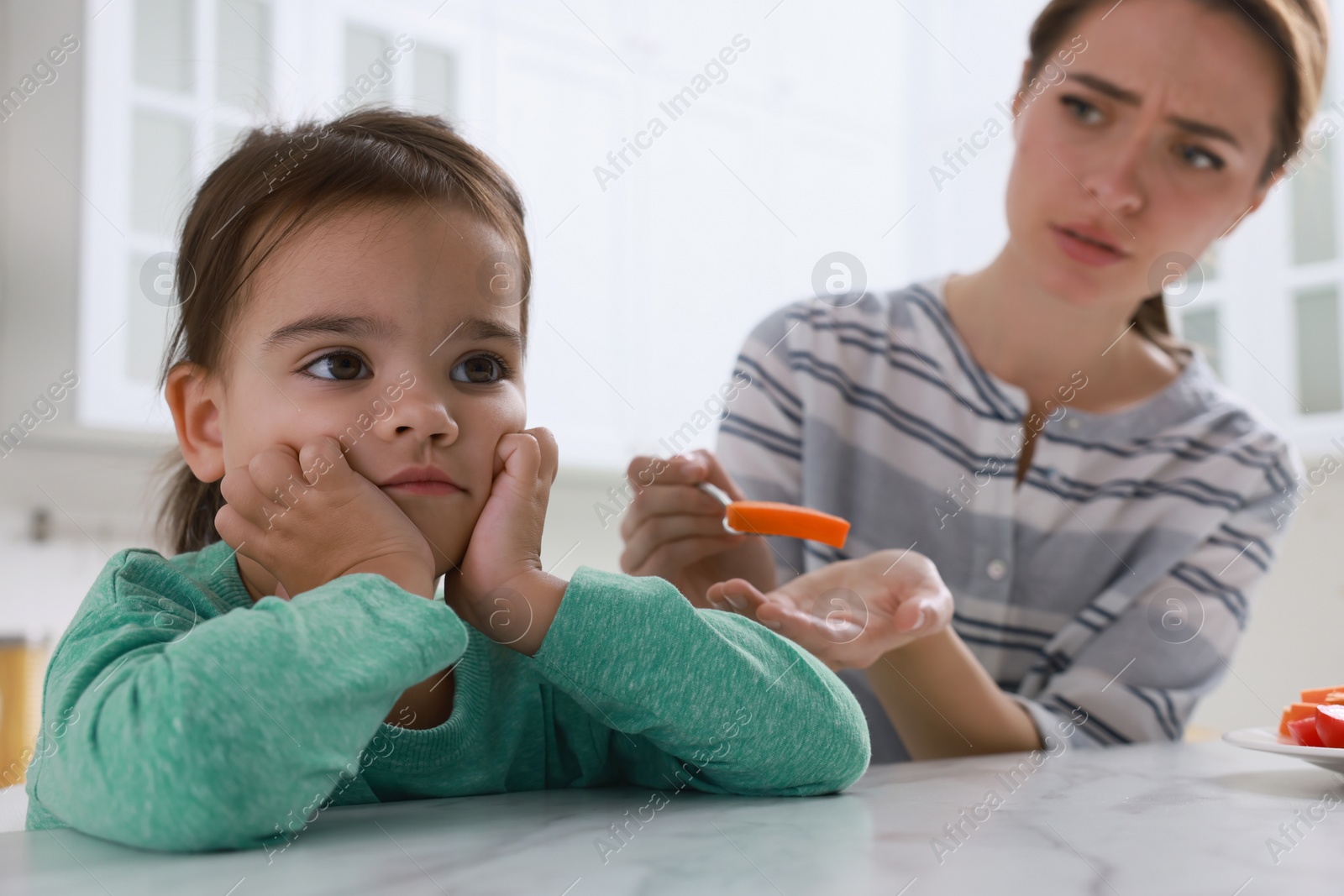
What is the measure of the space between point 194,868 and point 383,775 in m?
0.23

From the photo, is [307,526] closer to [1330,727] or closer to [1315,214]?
[1330,727]

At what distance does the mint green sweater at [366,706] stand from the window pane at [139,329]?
151 centimetres

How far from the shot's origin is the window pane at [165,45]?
2.10 metres

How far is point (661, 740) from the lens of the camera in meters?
0.64

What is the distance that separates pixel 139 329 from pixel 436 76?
3.05 feet

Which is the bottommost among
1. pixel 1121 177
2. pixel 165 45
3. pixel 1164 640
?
pixel 1164 640

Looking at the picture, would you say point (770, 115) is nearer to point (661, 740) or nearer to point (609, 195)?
point (609, 195)

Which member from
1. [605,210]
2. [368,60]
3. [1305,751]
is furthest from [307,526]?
[605,210]

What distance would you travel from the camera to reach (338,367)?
0.64 m

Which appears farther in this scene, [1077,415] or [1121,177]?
[1077,415]

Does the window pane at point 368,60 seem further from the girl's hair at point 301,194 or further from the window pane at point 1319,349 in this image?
the window pane at point 1319,349

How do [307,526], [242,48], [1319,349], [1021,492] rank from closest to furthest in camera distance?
[307,526], [1021,492], [242,48], [1319,349]

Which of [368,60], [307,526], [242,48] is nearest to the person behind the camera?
[307,526]

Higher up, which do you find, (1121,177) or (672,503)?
(1121,177)
